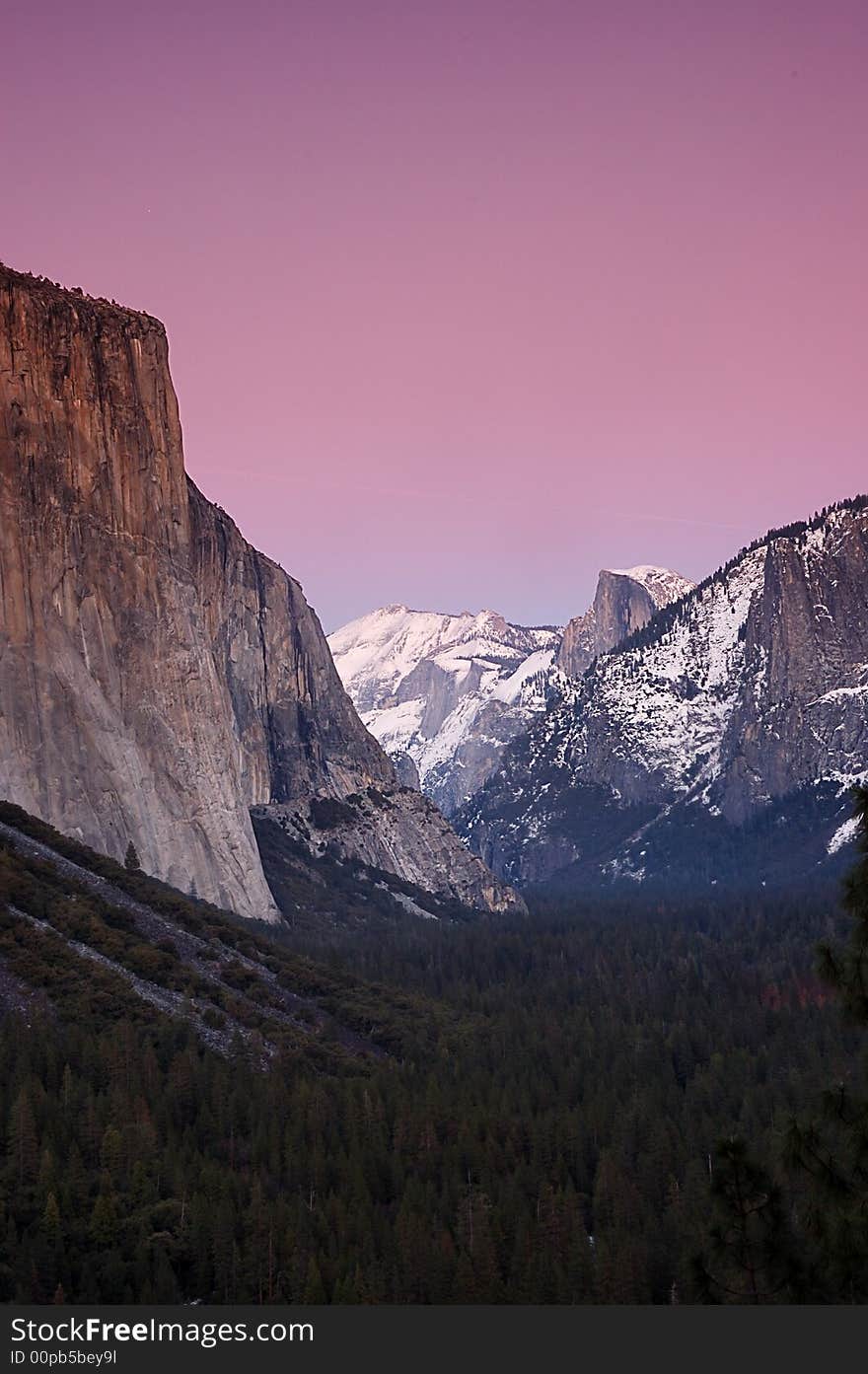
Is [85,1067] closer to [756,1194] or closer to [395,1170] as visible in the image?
[395,1170]

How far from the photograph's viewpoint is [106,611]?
161500 mm

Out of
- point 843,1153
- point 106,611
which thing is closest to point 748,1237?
point 843,1153

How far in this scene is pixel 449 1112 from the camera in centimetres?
9312

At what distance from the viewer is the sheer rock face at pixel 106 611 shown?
149 meters

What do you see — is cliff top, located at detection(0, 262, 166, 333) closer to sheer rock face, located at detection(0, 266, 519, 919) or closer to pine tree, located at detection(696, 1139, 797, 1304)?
sheer rock face, located at detection(0, 266, 519, 919)

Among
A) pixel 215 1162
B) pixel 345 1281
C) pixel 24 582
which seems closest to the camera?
pixel 345 1281

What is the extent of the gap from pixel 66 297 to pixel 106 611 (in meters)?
34.1

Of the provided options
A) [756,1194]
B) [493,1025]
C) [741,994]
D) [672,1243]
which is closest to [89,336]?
[493,1025]

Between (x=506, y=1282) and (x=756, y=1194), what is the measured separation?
38648 mm

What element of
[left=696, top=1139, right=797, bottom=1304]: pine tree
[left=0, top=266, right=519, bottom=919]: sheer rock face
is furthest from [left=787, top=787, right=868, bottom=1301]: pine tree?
[left=0, top=266, right=519, bottom=919]: sheer rock face

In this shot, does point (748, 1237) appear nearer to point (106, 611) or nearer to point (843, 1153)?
point (843, 1153)

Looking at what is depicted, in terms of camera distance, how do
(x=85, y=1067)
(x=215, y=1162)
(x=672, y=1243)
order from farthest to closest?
(x=85, y=1067) → (x=215, y=1162) → (x=672, y=1243)

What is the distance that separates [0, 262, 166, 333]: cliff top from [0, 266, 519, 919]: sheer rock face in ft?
0.93

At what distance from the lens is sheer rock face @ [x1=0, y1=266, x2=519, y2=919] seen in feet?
490
